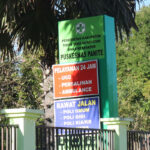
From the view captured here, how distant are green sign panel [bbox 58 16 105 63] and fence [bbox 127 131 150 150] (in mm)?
2109

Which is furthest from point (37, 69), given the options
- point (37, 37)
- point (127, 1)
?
point (127, 1)

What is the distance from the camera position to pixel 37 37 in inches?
660

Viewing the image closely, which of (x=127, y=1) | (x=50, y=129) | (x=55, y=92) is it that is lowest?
(x=50, y=129)

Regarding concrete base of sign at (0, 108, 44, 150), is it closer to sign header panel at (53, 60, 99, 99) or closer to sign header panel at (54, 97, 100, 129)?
sign header panel at (54, 97, 100, 129)

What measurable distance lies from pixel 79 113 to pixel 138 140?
1.61 metres

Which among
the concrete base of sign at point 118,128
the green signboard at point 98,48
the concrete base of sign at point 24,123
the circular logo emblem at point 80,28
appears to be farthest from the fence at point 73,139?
the circular logo emblem at point 80,28

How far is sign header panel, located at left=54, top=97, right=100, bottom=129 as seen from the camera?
12.7 metres

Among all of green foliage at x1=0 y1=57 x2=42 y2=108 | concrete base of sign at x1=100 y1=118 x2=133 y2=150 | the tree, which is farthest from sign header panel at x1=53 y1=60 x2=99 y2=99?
green foliage at x1=0 y1=57 x2=42 y2=108

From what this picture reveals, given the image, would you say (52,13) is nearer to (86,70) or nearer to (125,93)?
(86,70)

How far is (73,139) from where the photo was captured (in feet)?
34.1

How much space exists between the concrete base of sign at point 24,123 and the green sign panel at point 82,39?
482 cm

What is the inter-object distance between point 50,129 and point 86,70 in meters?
3.91

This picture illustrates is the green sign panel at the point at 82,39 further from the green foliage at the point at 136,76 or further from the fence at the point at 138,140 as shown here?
the green foliage at the point at 136,76

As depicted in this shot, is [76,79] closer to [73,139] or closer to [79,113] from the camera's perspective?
[79,113]
